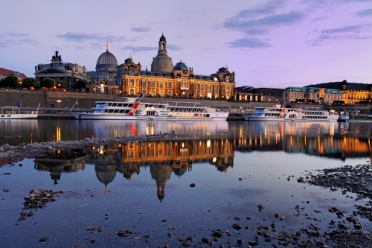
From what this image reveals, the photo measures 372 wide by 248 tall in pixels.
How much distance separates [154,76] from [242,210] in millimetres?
114978

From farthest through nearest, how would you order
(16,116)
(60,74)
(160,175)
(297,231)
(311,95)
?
1. (311,95)
2. (60,74)
3. (16,116)
4. (160,175)
5. (297,231)

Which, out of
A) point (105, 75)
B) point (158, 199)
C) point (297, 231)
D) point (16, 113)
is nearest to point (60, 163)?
point (158, 199)

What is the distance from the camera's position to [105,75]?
13562 cm

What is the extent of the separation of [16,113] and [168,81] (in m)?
55.8

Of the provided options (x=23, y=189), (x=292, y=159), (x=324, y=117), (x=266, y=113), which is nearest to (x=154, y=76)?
(x=266, y=113)

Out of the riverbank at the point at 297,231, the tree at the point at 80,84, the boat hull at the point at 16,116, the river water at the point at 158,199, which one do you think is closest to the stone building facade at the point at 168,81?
the tree at the point at 80,84

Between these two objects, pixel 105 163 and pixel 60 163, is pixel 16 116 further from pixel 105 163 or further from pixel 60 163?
pixel 105 163

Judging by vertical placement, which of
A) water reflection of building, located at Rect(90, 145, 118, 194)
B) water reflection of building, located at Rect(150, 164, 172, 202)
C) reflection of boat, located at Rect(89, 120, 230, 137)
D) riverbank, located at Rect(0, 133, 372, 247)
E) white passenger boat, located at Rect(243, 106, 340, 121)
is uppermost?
white passenger boat, located at Rect(243, 106, 340, 121)

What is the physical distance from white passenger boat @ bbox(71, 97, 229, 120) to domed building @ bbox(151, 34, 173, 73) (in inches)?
1955

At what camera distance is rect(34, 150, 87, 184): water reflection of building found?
17922 millimetres

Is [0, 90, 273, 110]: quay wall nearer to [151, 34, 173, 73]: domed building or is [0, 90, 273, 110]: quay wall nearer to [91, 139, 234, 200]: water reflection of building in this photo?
[151, 34, 173, 73]: domed building

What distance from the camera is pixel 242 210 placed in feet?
40.1

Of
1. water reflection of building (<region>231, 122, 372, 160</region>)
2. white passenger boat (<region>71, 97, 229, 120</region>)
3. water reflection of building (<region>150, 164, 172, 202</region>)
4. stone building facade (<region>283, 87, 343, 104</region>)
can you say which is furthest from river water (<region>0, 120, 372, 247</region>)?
stone building facade (<region>283, 87, 343, 104</region>)

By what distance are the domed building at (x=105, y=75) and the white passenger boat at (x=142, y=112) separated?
3981 centimetres
